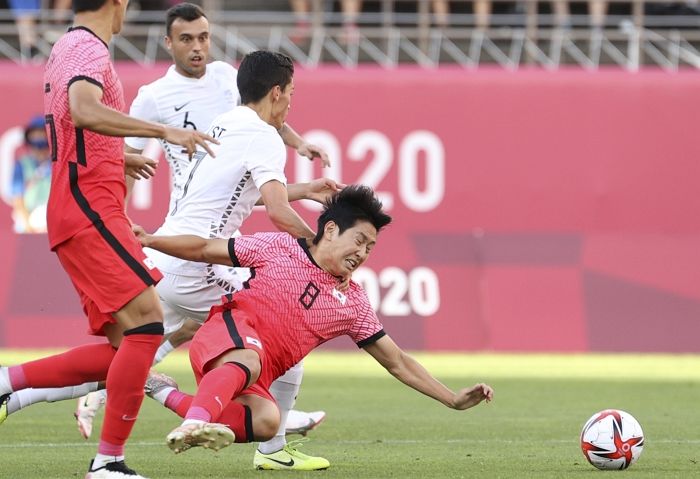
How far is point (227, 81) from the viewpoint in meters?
10.1

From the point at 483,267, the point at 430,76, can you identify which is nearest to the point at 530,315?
the point at 483,267

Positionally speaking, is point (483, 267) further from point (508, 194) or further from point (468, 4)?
point (468, 4)

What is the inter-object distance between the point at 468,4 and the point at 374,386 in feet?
32.5

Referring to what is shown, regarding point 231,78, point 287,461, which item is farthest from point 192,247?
point 231,78

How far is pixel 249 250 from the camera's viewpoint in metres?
7.82

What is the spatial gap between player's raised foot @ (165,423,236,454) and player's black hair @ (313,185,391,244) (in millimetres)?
1471

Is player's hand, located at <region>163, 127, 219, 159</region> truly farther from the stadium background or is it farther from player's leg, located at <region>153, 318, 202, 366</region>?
the stadium background

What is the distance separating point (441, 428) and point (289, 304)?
3196mm

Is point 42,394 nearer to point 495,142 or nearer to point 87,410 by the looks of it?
point 87,410

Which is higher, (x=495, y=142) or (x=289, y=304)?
(x=495, y=142)

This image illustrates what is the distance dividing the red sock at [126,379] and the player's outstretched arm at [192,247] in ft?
2.34

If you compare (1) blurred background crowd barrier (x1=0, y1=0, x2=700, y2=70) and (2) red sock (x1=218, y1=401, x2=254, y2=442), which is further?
(1) blurred background crowd barrier (x1=0, y1=0, x2=700, y2=70)

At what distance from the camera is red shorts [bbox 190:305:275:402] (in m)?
7.48

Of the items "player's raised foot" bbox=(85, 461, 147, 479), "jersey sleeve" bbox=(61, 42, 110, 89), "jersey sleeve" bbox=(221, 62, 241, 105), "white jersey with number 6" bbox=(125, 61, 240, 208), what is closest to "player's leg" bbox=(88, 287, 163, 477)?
"player's raised foot" bbox=(85, 461, 147, 479)
